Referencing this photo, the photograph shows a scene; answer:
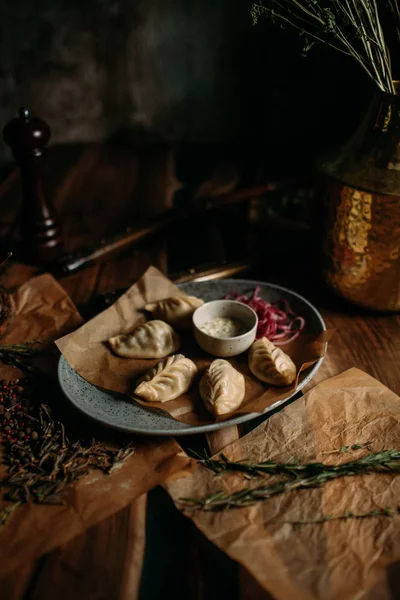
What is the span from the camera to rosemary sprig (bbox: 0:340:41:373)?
1565 mm

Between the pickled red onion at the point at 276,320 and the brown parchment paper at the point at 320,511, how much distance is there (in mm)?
224

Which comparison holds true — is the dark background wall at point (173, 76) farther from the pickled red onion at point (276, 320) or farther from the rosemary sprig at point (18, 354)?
the rosemary sprig at point (18, 354)

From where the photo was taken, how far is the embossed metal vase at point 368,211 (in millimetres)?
1524

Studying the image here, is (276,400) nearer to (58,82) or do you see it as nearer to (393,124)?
(393,124)

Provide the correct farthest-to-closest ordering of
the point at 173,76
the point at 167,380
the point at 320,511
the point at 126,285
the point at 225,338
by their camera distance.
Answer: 1. the point at 173,76
2. the point at 126,285
3. the point at 225,338
4. the point at 167,380
5. the point at 320,511

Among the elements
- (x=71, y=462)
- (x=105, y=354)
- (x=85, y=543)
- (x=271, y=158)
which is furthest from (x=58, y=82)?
(x=85, y=543)

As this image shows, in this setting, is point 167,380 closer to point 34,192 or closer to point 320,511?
point 320,511

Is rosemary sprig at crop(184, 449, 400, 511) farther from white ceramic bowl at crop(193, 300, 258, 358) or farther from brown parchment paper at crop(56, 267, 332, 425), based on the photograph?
white ceramic bowl at crop(193, 300, 258, 358)

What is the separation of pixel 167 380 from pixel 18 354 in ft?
1.56

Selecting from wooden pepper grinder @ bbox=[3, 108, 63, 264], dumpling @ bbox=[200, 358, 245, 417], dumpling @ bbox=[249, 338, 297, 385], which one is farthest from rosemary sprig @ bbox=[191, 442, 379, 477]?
wooden pepper grinder @ bbox=[3, 108, 63, 264]

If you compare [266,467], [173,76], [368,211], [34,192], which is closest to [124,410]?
[266,467]

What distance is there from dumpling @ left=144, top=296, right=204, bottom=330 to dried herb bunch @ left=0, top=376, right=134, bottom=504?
17.0 inches

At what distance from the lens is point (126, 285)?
A: 78.5 inches

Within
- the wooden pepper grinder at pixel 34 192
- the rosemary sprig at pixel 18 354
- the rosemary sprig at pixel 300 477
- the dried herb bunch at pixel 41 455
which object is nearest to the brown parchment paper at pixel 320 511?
the rosemary sprig at pixel 300 477
